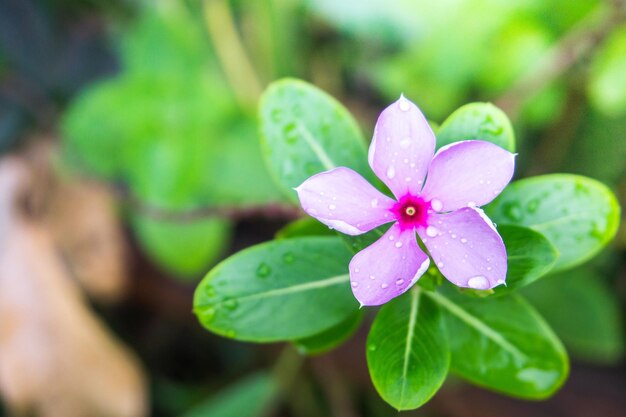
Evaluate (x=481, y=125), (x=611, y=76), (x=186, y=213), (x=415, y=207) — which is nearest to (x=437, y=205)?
(x=415, y=207)

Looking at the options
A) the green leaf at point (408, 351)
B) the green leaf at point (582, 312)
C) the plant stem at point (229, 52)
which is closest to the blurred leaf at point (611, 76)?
the green leaf at point (582, 312)

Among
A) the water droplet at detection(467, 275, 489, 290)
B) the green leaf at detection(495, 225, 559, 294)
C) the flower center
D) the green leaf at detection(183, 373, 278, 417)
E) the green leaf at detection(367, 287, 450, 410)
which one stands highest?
the flower center

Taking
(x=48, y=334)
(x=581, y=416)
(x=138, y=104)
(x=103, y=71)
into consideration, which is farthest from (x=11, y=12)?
(x=581, y=416)

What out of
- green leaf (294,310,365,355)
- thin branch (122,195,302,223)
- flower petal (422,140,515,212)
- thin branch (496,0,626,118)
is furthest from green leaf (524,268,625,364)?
flower petal (422,140,515,212)

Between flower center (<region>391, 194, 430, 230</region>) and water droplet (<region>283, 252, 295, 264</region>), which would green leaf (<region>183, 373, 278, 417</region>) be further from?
flower center (<region>391, 194, 430, 230</region>)

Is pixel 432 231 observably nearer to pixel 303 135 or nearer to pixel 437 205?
pixel 437 205

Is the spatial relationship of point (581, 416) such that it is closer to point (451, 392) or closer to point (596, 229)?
point (451, 392)
